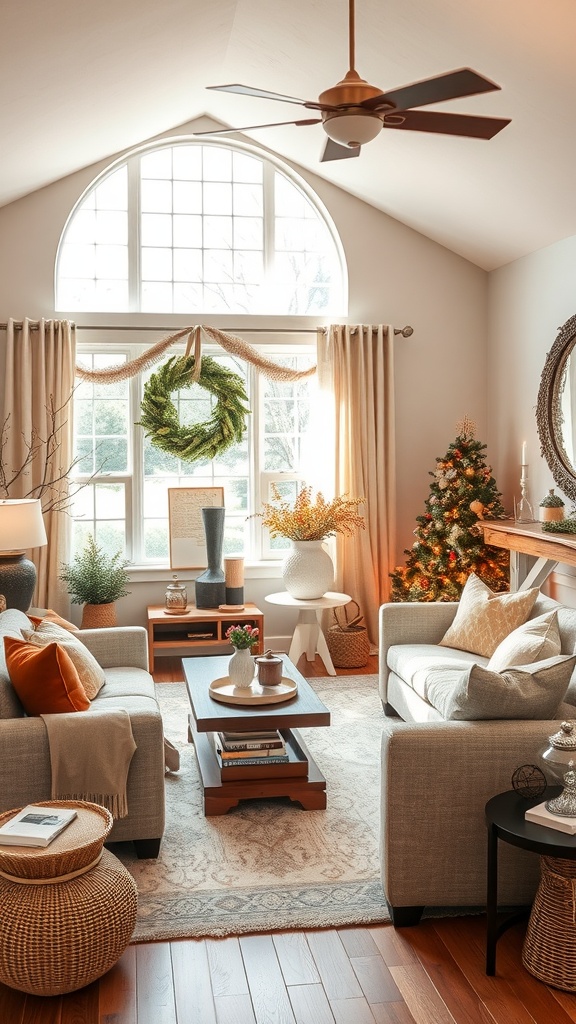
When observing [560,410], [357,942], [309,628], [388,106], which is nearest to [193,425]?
[309,628]

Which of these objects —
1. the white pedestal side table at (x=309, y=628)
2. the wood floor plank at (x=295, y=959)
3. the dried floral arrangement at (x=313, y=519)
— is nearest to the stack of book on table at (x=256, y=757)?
the wood floor plank at (x=295, y=959)

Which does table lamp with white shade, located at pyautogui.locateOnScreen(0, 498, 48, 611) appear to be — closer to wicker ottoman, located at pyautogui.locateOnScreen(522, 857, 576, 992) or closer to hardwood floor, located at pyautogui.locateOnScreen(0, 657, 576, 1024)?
hardwood floor, located at pyautogui.locateOnScreen(0, 657, 576, 1024)

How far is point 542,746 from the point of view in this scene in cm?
302

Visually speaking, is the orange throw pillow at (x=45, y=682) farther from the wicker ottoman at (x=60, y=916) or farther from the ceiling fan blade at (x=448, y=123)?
the ceiling fan blade at (x=448, y=123)

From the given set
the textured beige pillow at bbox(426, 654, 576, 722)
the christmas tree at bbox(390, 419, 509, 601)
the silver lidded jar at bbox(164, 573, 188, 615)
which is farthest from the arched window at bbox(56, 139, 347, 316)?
the textured beige pillow at bbox(426, 654, 576, 722)

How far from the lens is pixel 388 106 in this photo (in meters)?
3.07

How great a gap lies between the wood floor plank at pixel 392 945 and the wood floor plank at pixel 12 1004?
104 cm

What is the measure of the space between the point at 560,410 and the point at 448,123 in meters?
2.79

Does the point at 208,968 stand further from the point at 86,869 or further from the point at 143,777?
the point at 143,777

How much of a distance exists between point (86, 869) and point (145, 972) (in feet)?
1.20

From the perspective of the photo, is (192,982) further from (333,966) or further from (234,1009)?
(333,966)

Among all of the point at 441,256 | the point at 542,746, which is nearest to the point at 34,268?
the point at 441,256

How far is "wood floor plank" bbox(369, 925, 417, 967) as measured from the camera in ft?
9.24

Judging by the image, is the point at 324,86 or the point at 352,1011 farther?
the point at 324,86
